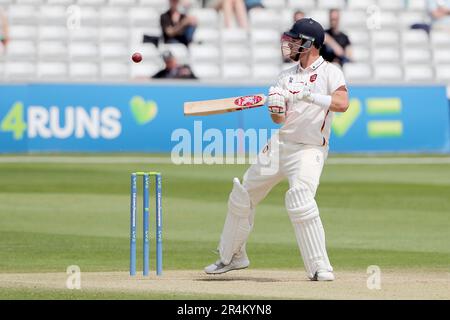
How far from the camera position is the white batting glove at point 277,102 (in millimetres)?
8398

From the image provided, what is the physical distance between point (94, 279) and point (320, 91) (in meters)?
2.02

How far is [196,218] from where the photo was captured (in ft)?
42.4

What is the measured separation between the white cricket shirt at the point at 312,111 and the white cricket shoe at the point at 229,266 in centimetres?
94

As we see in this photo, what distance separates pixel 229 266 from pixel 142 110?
1139cm

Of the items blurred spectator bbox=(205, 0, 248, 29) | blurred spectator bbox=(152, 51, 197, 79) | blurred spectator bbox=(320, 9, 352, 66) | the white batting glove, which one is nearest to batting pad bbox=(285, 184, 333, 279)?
the white batting glove

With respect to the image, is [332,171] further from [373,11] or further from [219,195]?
[373,11]

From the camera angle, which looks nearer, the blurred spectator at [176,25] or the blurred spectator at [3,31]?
the blurred spectator at [176,25]

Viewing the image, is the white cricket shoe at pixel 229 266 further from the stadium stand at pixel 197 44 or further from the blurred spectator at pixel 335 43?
the blurred spectator at pixel 335 43

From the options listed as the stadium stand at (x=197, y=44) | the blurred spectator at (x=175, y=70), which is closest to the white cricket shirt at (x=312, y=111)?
the blurred spectator at (x=175, y=70)

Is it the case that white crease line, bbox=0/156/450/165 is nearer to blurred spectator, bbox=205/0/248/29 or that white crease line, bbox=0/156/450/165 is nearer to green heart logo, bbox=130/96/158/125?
green heart logo, bbox=130/96/158/125

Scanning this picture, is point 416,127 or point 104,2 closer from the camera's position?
point 416,127

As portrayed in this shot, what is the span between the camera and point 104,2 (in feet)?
76.7
